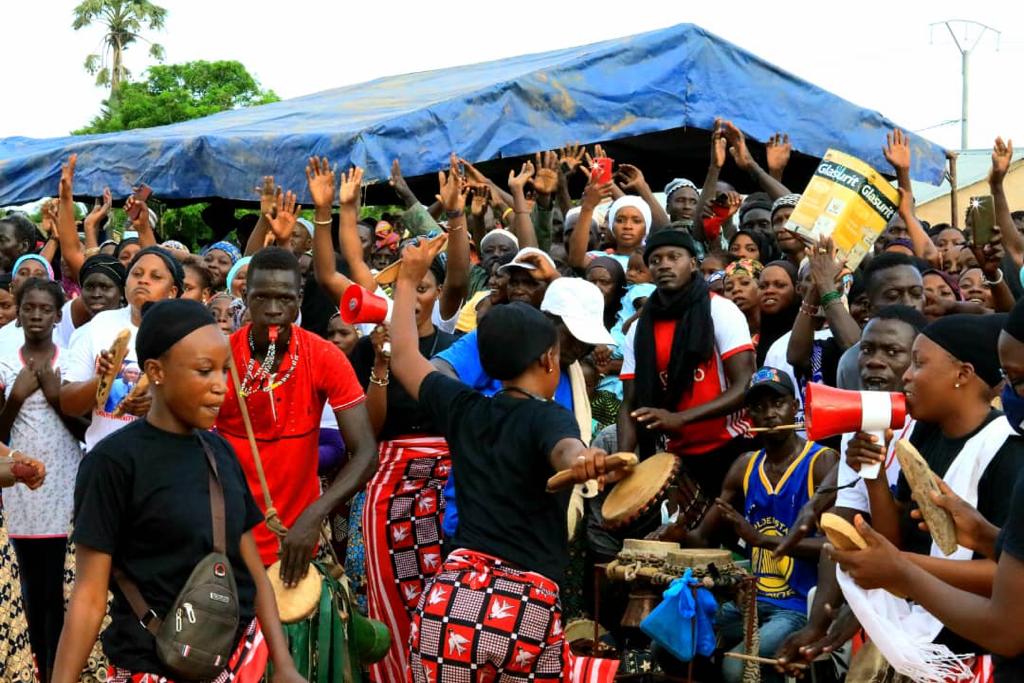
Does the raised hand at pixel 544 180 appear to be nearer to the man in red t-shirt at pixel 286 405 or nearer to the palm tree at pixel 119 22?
the man in red t-shirt at pixel 286 405

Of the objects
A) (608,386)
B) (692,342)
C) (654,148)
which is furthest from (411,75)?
(692,342)

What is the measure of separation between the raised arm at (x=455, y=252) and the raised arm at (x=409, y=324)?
1.74 metres

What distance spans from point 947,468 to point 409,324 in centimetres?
215

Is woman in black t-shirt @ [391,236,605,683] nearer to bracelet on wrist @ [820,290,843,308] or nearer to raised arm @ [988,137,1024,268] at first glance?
bracelet on wrist @ [820,290,843,308]

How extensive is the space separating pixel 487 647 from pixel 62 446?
335cm

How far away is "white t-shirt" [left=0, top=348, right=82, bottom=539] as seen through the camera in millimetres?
6723

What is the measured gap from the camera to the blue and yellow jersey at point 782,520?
5.96m

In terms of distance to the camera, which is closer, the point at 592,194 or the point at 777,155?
the point at 592,194

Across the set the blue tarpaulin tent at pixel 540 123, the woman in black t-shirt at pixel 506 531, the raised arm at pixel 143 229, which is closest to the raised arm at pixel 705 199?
the blue tarpaulin tent at pixel 540 123

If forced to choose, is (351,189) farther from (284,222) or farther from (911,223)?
(911,223)

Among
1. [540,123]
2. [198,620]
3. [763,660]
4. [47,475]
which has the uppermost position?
[540,123]

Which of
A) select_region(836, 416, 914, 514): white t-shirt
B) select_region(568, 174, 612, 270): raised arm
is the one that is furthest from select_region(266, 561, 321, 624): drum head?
select_region(568, 174, 612, 270): raised arm

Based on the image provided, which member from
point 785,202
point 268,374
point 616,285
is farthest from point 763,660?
point 785,202

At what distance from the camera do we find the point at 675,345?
6.61 meters
